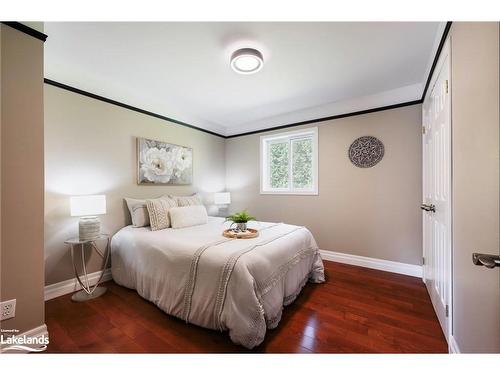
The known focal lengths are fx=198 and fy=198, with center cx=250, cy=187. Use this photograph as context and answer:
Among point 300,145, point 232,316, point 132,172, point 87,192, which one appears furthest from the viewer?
point 300,145

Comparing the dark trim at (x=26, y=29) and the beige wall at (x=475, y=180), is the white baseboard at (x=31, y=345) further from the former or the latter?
the beige wall at (x=475, y=180)

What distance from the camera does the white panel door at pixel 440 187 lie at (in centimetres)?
143

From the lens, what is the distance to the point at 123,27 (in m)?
1.62

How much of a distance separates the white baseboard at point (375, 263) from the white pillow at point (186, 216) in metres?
2.04

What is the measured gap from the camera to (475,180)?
101 centimetres

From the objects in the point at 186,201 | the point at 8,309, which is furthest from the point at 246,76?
the point at 8,309

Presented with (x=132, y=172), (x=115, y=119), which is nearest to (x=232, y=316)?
(x=132, y=172)

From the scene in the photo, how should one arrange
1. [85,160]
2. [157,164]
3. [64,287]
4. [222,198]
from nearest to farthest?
1. [64,287]
2. [85,160]
3. [157,164]
4. [222,198]

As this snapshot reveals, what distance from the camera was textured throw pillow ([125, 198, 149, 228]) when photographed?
2559mm

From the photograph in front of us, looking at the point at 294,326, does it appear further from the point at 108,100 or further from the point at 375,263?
the point at 108,100

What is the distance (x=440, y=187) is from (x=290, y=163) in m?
2.23

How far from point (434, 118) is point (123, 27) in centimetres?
288

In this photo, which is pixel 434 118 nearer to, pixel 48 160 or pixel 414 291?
pixel 414 291

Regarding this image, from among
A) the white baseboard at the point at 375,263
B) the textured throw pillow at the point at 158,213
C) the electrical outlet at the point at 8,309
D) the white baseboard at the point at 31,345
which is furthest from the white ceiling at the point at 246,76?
the white baseboard at the point at 31,345
